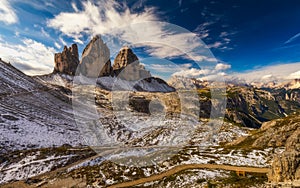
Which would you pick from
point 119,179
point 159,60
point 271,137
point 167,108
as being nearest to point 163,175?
point 119,179

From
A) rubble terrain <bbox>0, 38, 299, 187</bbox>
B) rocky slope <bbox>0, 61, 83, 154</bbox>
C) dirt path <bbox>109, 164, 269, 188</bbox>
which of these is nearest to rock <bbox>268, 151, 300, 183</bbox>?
rubble terrain <bbox>0, 38, 299, 187</bbox>

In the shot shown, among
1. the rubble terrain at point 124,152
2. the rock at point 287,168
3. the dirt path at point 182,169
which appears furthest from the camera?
the dirt path at point 182,169

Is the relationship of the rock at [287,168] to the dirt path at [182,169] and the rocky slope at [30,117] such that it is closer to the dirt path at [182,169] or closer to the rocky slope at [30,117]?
the dirt path at [182,169]

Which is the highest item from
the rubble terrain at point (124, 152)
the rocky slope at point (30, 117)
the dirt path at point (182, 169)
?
the rocky slope at point (30, 117)

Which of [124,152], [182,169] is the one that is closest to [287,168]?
[182,169]

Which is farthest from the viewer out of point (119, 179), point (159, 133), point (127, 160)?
point (159, 133)

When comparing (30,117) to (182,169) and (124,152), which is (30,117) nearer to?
(124,152)

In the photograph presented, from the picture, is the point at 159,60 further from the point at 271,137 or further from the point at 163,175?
the point at 271,137

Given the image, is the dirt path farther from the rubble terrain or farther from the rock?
the rock

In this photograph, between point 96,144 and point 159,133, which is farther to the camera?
point 159,133

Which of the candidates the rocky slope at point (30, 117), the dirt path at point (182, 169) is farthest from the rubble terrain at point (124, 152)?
the rocky slope at point (30, 117)

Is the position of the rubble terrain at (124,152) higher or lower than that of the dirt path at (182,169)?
higher
